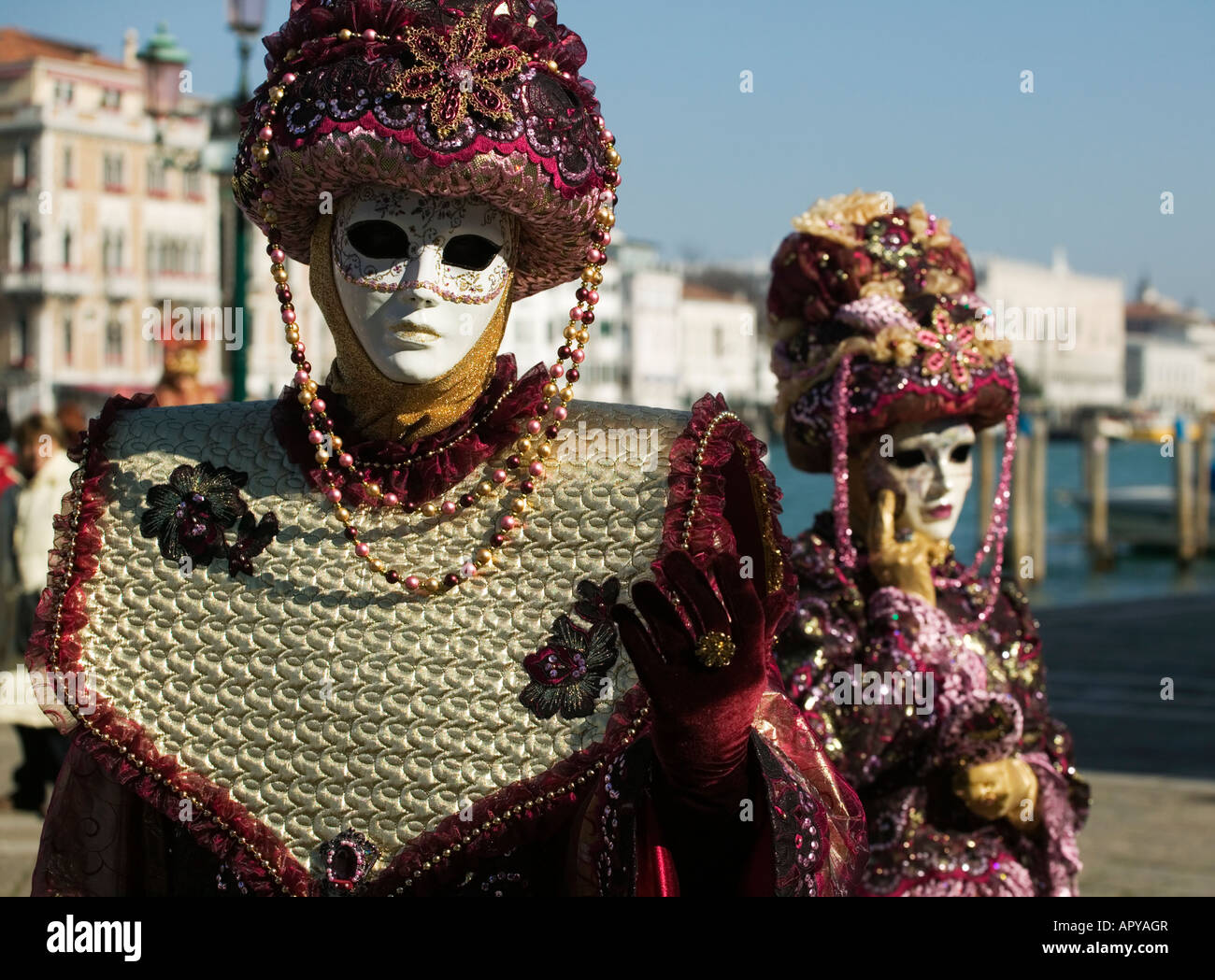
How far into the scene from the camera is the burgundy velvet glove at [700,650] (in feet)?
6.37

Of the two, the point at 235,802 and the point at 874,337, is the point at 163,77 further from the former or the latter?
the point at 235,802

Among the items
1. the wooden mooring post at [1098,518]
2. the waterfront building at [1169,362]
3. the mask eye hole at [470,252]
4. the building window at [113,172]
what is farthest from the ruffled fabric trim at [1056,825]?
the waterfront building at [1169,362]

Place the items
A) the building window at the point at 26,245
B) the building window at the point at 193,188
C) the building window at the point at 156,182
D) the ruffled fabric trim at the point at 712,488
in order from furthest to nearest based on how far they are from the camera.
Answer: the building window at the point at 193,188
the building window at the point at 156,182
the building window at the point at 26,245
the ruffled fabric trim at the point at 712,488

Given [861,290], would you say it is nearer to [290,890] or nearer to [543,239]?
[543,239]

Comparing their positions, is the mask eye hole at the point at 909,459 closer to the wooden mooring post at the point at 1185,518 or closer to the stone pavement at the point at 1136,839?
the stone pavement at the point at 1136,839

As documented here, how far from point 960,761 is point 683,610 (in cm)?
199

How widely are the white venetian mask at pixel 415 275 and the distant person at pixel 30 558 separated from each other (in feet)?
13.4

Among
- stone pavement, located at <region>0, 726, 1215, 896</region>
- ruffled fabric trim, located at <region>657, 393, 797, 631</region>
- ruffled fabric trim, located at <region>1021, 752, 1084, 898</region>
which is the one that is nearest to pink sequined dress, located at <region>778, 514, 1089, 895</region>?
ruffled fabric trim, located at <region>1021, 752, 1084, 898</region>

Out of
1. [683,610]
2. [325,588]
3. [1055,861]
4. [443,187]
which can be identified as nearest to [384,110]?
[443,187]

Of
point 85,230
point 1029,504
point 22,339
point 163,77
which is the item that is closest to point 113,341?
point 22,339

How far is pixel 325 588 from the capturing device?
7.95 ft

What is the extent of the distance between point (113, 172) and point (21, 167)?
2.98 m

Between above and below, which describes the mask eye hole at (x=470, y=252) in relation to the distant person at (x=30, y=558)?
above

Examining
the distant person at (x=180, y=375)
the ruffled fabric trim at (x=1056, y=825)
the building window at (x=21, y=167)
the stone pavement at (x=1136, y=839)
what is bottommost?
the stone pavement at (x=1136, y=839)
